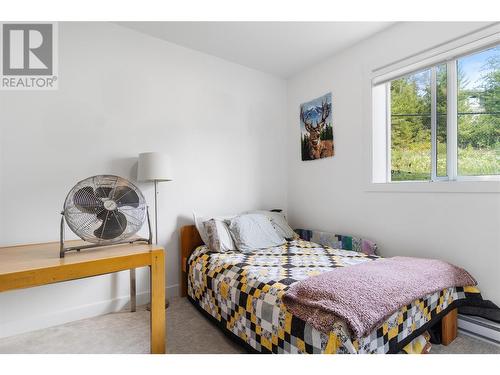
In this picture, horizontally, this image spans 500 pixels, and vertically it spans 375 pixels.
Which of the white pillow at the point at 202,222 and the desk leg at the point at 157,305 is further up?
the white pillow at the point at 202,222

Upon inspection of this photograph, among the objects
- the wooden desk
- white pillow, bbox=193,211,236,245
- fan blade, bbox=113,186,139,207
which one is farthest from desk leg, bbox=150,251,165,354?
white pillow, bbox=193,211,236,245

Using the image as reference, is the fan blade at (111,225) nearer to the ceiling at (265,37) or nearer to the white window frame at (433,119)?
the ceiling at (265,37)

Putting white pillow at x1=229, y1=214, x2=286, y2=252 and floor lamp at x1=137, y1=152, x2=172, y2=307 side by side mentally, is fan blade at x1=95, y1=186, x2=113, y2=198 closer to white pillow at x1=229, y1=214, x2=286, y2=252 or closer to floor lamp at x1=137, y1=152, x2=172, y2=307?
floor lamp at x1=137, y1=152, x2=172, y2=307

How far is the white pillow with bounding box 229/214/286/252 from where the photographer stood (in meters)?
2.35

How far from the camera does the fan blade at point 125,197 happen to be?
5.28 ft

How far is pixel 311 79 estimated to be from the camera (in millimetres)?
2941

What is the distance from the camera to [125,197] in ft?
5.35

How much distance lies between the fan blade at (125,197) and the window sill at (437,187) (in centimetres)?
185

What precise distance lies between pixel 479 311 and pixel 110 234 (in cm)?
228


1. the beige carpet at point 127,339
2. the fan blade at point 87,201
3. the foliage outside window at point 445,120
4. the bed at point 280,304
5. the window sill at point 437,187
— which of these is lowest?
the beige carpet at point 127,339

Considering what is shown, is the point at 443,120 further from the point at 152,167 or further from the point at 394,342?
the point at 152,167

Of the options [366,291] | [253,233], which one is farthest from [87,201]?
[366,291]

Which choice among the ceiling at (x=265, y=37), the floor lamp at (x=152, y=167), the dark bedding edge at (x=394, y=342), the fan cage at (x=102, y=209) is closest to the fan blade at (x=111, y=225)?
the fan cage at (x=102, y=209)
